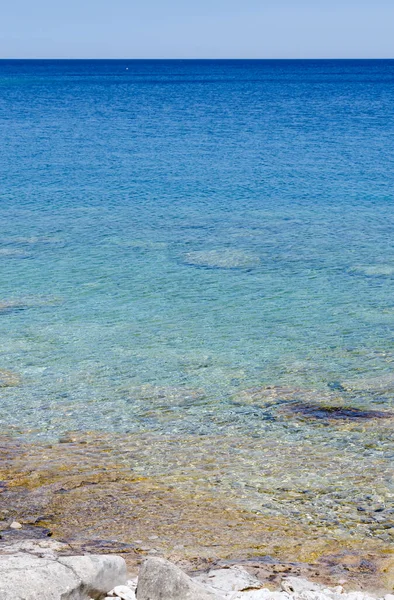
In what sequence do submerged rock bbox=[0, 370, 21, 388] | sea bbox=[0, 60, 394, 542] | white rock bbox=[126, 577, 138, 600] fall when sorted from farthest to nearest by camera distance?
submerged rock bbox=[0, 370, 21, 388], sea bbox=[0, 60, 394, 542], white rock bbox=[126, 577, 138, 600]

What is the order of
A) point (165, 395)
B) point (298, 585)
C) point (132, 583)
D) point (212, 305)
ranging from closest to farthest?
point (132, 583) → point (298, 585) → point (165, 395) → point (212, 305)

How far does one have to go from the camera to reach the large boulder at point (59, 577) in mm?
6047

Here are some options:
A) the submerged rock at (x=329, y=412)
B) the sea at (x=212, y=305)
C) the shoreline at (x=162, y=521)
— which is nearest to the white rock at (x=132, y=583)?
the shoreline at (x=162, y=521)

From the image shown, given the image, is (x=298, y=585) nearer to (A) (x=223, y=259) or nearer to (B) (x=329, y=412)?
(B) (x=329, y=412)

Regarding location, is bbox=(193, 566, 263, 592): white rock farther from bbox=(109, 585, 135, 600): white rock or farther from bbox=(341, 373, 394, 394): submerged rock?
bbox=(341, 373, 394, 394): submerged rock

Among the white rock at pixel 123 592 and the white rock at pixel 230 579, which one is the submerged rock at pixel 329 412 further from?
the white rock at pixel 123 592

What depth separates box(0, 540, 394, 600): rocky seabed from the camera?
20.2ft

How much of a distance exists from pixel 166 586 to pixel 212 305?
10909 mm

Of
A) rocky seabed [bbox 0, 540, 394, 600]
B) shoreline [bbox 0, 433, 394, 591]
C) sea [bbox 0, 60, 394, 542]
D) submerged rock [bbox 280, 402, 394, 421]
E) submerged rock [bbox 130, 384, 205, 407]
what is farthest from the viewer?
submerged rock [bbox 130, 384, 205, 407]

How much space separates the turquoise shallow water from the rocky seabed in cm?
393

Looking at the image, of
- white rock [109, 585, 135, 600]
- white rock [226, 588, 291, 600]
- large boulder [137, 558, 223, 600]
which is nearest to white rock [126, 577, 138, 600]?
white rock [109, 585, 135, 600]

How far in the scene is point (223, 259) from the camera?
816 inches

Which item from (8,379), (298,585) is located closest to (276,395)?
(8,379)

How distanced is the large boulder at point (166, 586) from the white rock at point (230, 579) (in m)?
0.69
